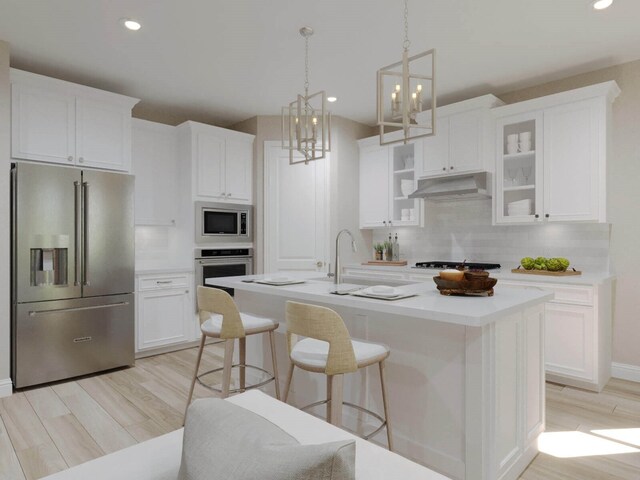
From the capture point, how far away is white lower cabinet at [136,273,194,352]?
4.10m

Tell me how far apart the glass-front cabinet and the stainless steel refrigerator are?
3.58 m

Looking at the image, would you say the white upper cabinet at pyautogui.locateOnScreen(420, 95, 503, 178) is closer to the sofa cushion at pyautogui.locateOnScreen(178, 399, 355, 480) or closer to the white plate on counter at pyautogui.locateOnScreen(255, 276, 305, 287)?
the white plate on counter at pyautogui.locateOnScreen(255, 276, 305, 287)

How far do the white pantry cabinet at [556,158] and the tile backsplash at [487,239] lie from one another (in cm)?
29

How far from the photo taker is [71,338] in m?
3.49

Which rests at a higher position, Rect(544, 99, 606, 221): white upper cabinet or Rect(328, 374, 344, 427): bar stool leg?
Rect(544, 99, 606, 221): white upper cabinet

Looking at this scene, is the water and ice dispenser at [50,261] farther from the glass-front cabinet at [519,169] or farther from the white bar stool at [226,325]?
the glass-front cabinet at [519,169]

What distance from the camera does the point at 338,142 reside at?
506 cm

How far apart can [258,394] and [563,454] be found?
6.46ft

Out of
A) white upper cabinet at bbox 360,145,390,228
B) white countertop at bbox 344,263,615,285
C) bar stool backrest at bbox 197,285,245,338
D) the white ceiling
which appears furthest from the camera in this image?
white upper cabinet at bbox 360,145,390,228

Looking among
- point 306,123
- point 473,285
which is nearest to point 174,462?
point 473,285

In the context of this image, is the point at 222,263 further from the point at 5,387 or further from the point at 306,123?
the point at 306,123

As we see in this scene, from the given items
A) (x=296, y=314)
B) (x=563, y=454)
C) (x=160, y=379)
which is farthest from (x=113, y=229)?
(x=563, y=454)

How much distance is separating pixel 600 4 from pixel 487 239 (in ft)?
7.61

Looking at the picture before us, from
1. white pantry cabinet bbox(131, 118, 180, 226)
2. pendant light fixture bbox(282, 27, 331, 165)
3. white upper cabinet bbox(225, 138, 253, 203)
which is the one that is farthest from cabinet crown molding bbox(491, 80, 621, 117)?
white pantry cabinet bbox(131, 118, 180, 226)
